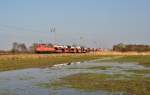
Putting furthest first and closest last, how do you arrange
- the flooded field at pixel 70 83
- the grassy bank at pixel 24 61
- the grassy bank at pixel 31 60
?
the grassy bank at pixel 31 60 < the grassy bank at pixel 24 61 < the flooded field at pixel 70 83

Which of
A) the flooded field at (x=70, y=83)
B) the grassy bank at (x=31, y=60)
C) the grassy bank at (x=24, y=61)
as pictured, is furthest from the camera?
the grassy bank at (x=31, y=60)

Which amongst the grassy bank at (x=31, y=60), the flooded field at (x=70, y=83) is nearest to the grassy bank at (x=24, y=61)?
the grassy bank at (x=31, y=60)

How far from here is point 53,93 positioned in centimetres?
1914

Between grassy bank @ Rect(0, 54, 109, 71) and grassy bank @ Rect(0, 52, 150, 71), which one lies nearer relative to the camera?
grassy bank @ Rect(0, 54, 109, 71)

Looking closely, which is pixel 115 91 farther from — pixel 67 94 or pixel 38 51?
pixel 38 51

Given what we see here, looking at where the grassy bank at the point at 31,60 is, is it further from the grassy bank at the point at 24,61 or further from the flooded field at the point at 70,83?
the flooded field at the point at 70,83

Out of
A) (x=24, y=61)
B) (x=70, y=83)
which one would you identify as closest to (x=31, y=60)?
(x=24, y=61)

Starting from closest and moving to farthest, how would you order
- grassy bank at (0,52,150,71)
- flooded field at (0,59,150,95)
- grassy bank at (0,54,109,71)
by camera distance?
1. flooded field at (0,59,150,95)
2. grassy bank at (0,54,109,71)
3. grassy bank at (0,52,150,71)

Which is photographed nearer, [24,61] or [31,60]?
[24,61]

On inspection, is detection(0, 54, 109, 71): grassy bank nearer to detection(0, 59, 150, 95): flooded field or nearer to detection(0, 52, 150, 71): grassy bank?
detection(0, 52, 150, 71): grassy bank

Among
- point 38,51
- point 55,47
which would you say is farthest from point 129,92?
point 55,47

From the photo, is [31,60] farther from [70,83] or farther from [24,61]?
[70,83]

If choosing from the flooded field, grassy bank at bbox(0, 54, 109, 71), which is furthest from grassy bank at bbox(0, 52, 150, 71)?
the flooded field

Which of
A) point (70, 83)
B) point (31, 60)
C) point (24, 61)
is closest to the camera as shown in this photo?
point (70, 83)
